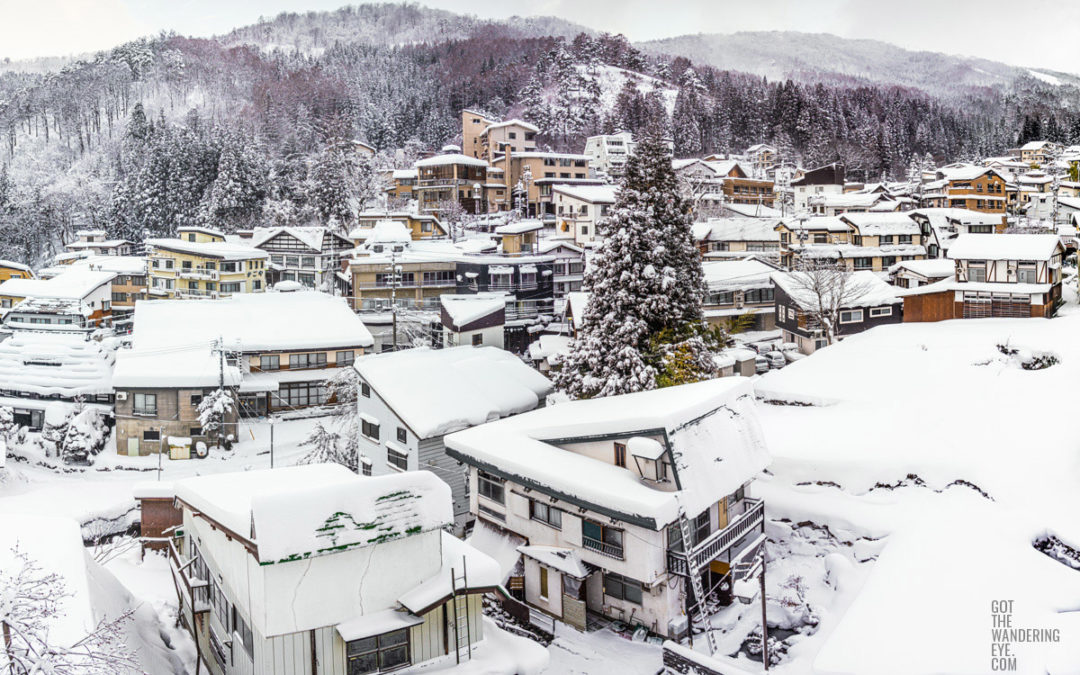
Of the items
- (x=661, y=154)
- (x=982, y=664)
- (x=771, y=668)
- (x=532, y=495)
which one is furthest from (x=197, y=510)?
(x=661, y=154)

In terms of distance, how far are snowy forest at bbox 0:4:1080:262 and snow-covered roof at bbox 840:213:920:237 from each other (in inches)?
1000

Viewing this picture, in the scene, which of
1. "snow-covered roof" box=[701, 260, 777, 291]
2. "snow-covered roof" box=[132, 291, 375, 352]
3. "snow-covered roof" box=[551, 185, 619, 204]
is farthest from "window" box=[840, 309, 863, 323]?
"snow-covered roof" box=[132, 291, 375, 352]

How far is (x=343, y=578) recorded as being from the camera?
27.0 feet

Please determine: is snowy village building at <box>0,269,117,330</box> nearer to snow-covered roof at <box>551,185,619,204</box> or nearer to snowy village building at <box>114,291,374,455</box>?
snowy village building at <box>114,291,374,455</box>

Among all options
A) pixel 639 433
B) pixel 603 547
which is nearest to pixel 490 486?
pixel 603 547

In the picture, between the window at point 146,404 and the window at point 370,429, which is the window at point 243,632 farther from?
the window at point 146,404

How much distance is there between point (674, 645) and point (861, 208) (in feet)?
148

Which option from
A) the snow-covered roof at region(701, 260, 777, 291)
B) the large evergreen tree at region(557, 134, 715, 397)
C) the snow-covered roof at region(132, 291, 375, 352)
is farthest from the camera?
the snow-covered roof at region(701, 260, 777, 291)

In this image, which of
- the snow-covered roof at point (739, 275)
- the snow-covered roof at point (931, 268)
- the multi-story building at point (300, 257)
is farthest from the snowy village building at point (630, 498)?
the multi-story building at point (300, 257)

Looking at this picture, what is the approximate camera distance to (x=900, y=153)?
252 ft

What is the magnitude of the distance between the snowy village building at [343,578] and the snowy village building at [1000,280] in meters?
23.2

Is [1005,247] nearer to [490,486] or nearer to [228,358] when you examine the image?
[490,486]

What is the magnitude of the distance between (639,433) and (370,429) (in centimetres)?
1003

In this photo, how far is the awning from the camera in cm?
805
